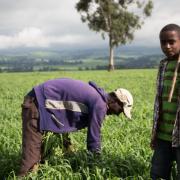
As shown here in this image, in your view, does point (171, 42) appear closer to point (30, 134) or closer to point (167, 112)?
point (167, 112)

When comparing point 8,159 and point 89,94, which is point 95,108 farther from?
point 8,159

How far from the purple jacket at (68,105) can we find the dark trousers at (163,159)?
85 centimetres

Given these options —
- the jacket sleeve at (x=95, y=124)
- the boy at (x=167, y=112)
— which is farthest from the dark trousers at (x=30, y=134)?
the boy at (x=167, y=112)

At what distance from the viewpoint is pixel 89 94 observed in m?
6.09

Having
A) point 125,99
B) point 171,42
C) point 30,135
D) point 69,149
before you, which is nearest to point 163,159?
point 125,99

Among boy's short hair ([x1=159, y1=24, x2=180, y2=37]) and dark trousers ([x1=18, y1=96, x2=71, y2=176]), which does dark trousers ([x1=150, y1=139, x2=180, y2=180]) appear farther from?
dark trousers ([x1=18, y1=96, x2=71, y2=176])

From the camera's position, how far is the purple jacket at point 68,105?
6.10 m

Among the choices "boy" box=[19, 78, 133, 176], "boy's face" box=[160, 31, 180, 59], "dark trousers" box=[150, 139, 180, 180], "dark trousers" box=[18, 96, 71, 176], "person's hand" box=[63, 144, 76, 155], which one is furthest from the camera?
"person's hand" box=[63, 144, 76, 155]

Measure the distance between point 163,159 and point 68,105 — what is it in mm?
1444

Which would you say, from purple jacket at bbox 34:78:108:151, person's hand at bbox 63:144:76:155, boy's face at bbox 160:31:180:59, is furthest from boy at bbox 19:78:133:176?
boy's face at bbox 160:31:180:59

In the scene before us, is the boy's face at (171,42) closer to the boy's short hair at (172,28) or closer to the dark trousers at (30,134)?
the boy's short hair at (172,28)

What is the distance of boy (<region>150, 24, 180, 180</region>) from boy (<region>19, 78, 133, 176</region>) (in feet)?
2.19

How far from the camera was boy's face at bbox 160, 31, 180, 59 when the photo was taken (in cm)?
513

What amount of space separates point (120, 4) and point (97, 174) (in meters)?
51.8
